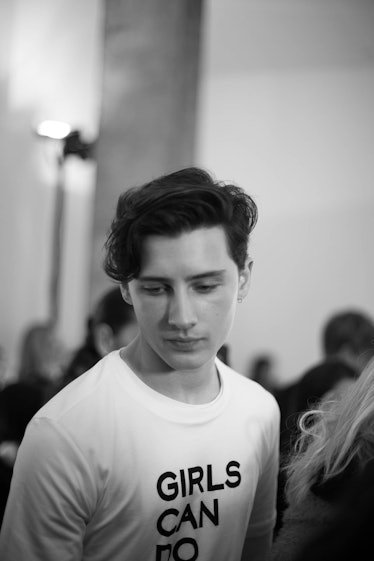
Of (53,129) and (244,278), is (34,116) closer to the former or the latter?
(53,129)

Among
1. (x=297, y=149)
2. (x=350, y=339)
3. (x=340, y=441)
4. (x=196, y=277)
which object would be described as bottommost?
(x=350, y=339)

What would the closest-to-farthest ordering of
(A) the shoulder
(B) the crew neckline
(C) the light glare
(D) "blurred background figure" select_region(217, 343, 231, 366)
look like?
(B) the crew neckline → (A) the shoulder → (D) "blurred background figure" select_region(217, 343, 231, 366) → (C) the light glare

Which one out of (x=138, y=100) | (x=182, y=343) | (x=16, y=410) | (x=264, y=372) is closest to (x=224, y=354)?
(x=182, y=343)

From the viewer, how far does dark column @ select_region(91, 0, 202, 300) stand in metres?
5.41

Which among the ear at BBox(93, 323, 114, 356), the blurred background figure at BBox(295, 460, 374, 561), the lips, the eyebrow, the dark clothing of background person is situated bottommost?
the dark clothing of background person

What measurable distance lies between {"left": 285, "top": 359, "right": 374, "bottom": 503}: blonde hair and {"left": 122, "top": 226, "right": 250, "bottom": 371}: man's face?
0.84 feet

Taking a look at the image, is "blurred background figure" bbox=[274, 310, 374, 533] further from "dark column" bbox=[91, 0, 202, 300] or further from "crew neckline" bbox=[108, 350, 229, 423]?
"dark column" bbox=[91, 0, 202, 300]

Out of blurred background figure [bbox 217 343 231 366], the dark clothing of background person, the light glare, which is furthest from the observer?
the light glare

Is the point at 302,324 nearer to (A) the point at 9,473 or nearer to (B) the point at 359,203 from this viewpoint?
(B) the point at 359,203

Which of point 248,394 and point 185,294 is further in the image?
point 248,394

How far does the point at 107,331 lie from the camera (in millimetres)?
2172

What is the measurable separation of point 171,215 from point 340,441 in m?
0.49

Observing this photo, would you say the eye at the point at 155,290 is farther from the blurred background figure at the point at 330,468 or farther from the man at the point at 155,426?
the blurred background figure at the point at 330,468

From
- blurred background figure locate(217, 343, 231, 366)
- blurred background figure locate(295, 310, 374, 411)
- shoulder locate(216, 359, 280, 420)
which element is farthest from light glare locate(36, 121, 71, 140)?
shoulder locate(216, 359, 280, 420)
